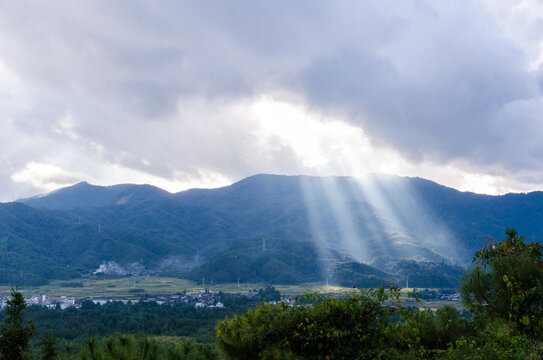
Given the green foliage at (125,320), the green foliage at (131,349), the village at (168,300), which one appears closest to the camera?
the green foliage at (131,349)

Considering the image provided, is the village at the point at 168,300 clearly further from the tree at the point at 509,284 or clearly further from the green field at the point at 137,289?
the tree at the point at 509,284

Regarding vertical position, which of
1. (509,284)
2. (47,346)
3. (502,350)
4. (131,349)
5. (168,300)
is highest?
(509,284)

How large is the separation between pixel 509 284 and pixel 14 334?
15582mm

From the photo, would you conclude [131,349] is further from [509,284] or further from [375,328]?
[509,284]

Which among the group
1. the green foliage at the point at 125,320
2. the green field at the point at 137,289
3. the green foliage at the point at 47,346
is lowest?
the green field at the point at 137,289

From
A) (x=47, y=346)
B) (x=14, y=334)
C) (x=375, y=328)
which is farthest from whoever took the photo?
(x=47, y=346)

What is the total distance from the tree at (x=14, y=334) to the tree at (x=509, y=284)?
1534cm

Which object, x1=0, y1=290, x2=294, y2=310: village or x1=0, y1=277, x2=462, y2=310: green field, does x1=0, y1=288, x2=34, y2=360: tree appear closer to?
x1=0, y1=290, x2=294, y2=310: village

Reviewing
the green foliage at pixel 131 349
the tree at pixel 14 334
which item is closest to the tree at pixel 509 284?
the green foliage at pixel 131 349

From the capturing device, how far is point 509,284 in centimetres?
895

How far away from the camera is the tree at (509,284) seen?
954cm

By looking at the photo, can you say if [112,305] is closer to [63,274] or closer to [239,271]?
[239,271]

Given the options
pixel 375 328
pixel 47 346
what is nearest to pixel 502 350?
pixel 375 328

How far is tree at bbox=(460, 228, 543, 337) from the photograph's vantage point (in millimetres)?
9539
